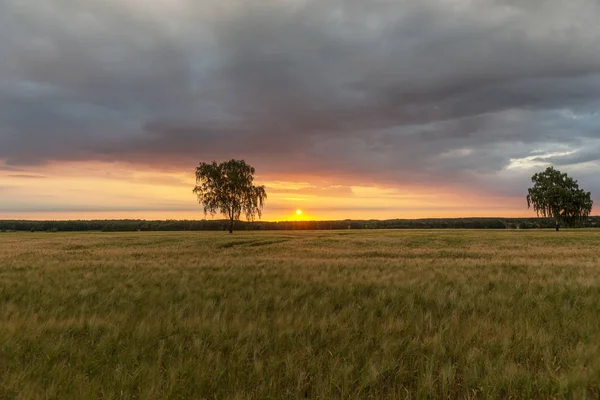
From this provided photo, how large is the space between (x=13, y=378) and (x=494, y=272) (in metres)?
13.5

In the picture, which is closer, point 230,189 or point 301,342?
point 301,342

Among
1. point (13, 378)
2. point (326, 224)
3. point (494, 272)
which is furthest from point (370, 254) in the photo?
point (326, 224)

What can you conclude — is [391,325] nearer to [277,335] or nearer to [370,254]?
[277,335]

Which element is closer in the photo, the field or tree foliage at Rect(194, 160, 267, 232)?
the field

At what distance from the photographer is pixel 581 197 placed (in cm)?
6588

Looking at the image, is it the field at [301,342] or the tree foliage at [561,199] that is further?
the tree foliage at [561,199]

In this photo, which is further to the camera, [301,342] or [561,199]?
[561,199]

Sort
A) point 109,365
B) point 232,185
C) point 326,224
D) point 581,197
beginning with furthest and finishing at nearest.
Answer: point 326,224 → point 581,197 → point 232,185 → point 109,365

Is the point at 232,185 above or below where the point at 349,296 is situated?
above

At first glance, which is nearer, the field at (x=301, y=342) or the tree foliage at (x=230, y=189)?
the field at (x=301, y=342)

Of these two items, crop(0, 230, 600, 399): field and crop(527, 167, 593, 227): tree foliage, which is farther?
crop(527, 167, 593, 227): tree foliage

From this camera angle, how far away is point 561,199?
6575 cm

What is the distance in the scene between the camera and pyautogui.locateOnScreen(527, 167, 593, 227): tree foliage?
215 feet

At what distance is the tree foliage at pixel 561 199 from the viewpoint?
65.6 metres
